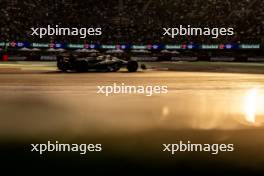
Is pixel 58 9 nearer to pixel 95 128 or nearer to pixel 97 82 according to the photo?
pixel 97 82

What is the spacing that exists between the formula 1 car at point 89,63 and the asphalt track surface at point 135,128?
11461mm

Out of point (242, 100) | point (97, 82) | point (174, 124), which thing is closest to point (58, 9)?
point (97, 82)

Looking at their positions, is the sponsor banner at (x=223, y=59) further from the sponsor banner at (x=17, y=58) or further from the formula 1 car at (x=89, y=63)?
the formula 1 car at (x=89, y=63)

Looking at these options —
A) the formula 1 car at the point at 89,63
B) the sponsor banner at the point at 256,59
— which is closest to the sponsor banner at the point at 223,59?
the sponsor banner at the point at 256,59

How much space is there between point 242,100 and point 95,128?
23.2ft

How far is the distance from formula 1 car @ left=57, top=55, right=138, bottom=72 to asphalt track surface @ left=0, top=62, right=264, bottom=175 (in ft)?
37.6

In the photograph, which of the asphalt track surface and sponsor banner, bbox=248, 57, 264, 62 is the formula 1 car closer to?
the asphalt track surface

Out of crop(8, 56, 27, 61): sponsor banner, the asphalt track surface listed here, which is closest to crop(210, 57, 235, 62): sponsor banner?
crop(8, 56, 27, 61): sponsor banner

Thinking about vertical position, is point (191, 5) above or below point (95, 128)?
above

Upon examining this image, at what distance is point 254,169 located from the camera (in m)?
7.32

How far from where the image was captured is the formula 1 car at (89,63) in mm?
30484

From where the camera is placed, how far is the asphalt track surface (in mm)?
7664

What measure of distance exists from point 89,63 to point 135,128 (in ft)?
67.0

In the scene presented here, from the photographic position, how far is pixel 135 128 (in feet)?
35.2
